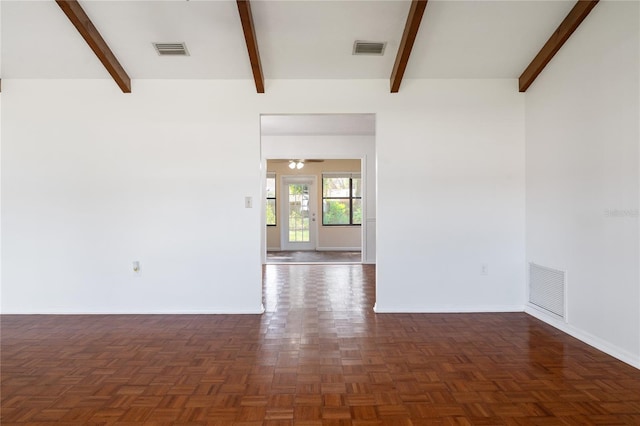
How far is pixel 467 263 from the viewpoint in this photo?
385 centimetres

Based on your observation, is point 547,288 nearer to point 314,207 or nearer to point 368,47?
point 368,47

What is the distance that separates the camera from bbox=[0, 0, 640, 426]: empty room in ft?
9.50

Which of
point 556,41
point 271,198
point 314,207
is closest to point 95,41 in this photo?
point 556,41

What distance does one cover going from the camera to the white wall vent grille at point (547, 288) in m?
3.29

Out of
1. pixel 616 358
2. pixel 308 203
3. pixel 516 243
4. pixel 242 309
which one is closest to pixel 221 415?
pixel 242 309

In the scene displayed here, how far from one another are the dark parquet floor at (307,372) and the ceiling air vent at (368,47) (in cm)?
262

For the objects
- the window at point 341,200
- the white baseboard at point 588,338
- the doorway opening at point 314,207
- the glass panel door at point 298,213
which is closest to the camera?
the white baseboard at point 588,338

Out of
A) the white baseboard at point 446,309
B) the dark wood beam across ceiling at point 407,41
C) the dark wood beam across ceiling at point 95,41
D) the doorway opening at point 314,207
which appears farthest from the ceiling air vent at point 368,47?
the doorway opening at point 314,207

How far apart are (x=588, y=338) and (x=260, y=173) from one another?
3278 millimetres

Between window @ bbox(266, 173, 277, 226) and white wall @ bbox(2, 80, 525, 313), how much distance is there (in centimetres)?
560

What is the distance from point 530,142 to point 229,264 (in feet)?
11.1

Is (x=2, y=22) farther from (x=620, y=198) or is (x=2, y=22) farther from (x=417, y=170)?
(x=620, y=198)

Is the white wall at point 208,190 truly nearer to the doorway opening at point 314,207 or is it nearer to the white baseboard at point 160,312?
the white baseboard at point 160,312

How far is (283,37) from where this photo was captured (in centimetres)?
328
